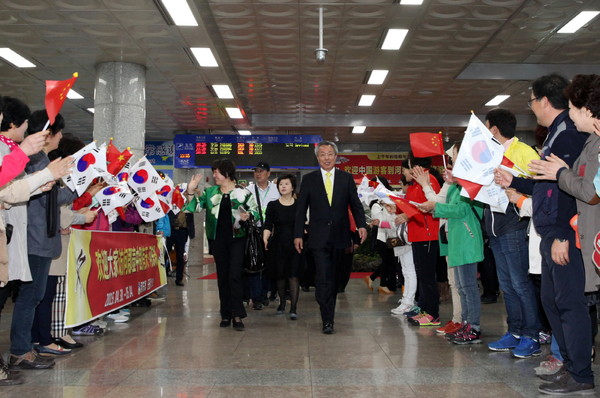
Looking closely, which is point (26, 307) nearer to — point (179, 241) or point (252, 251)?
point (252, 251)

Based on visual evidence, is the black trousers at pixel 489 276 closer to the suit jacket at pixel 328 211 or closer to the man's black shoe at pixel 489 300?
the man's black shoe at pixel 489 300

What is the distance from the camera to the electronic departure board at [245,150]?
46.1 feet

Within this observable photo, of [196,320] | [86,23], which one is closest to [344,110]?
[86,23]

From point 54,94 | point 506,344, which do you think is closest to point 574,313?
point 506,344

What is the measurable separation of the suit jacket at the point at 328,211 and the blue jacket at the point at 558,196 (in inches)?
96.1

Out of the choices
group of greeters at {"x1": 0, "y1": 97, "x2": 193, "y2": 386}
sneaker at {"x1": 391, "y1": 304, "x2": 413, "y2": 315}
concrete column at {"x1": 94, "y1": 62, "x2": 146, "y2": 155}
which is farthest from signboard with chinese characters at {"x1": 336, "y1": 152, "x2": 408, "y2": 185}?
group of greeters at {"x1": 0, "y1": 97, "x2": 193, "y2": 386}

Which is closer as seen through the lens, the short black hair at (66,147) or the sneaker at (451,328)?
the short black hair at (66,147)

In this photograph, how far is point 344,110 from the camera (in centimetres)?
1497

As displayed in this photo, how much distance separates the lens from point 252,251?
20.8 feet

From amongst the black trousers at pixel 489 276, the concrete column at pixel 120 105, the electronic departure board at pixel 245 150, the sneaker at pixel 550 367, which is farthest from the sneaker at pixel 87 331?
the electronic departure board at pixel 245 150

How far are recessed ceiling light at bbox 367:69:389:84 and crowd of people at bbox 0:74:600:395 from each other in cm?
404

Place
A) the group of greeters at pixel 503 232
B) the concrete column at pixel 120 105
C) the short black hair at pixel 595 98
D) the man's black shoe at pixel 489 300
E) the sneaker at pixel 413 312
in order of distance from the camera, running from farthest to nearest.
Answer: the concrete column at pixel 120 105
the man's black shoe at pixel 489 300
the sneaker at pixel 413 312
the group of greeters at pixel 503 232
the short black hair at pixel 595 98

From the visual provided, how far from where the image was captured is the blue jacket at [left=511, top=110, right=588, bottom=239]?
11.4 ft

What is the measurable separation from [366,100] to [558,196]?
10510mm
